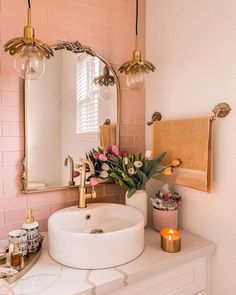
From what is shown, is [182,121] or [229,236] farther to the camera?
[182,121]

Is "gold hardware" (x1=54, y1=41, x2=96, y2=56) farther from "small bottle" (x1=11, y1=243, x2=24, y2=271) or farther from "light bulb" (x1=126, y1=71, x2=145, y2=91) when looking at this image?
"small bottle" (x1=11, y1=243, x2=24, y2=271)

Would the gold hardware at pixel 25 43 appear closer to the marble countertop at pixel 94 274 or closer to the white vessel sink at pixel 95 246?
the white vessel sink at pixel 95 246

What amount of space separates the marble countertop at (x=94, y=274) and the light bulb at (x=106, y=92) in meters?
0.87

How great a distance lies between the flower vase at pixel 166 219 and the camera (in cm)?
125

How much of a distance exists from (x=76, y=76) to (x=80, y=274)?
3.25 ft

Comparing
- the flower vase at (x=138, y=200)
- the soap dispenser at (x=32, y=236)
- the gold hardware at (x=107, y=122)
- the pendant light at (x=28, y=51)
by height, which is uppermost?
the pendant light at (x=28, y=51)

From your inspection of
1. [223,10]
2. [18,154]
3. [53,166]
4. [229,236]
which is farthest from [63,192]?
[223,10]

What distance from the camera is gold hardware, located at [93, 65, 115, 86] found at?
1400 mm

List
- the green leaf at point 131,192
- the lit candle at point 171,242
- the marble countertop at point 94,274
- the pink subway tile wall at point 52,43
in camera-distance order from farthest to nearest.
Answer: the green leaf at point 131,192 → the pink subway tile wall at point 52,43 → the lit candle at point 171,242 → the marble countertop at point 94,274

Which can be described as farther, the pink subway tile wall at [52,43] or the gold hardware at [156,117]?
the gold hardware at [156,117]

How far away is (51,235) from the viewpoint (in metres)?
0.97

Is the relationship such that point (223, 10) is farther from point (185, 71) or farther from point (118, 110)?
point (118, 110)

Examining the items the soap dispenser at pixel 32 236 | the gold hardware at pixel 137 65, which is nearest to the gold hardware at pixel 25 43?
the gold hardware at pixel 137 65

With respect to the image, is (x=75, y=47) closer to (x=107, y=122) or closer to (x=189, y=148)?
(x=107, y=122)
